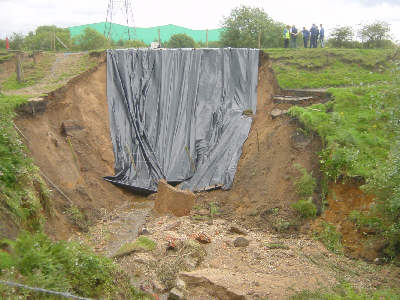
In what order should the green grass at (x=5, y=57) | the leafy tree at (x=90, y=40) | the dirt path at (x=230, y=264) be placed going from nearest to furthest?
the dirt path at (x=230, y=264) < the green grass at (x=5, y=57) < the leafy tree at (x=90, y=40)

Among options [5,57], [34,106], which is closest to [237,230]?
[34,106]

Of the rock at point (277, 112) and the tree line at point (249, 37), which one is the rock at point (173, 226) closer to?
the rock at point (277, 112)

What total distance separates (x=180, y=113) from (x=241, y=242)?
18.8ft

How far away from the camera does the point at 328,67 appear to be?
14.5 m

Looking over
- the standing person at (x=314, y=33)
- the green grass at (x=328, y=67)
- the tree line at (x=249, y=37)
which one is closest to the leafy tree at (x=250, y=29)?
the tree line at (x=249, y=37)

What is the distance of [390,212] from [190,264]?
3940mm

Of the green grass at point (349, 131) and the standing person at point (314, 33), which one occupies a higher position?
the standing person at point (314, 33)

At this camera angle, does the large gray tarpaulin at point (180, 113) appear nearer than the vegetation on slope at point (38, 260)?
No

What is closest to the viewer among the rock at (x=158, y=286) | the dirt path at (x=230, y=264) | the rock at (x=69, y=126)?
the dirt path at (x=230, y=264)

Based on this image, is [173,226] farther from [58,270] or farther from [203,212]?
[58,270]

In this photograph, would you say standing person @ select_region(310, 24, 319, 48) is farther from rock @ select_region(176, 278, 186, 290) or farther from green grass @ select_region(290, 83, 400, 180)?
rock @ select_region(176, 278, 186, 290)

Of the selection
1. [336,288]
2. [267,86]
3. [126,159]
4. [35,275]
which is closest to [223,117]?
[267,86]

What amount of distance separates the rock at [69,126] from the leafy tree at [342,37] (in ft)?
42.3

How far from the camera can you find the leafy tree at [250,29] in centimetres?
1941
